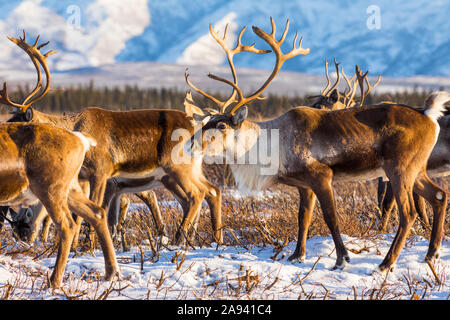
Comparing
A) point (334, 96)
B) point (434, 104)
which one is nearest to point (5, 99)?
point (334, 96)

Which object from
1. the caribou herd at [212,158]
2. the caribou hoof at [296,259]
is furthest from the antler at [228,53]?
the caribou hoof at [296,259]

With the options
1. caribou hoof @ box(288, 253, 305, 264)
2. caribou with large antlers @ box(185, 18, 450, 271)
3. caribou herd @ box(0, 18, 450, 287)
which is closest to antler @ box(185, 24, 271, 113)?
caribou herd @ box(0, 18, 450, 287)

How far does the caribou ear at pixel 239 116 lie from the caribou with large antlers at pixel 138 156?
84cm

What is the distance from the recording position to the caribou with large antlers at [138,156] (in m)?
7.19

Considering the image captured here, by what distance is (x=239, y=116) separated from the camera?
22.6 ft

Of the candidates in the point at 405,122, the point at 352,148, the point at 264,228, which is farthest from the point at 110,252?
the point at 405,122

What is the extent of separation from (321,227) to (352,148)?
4.60 ft

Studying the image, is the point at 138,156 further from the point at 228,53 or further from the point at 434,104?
the point at 434,104

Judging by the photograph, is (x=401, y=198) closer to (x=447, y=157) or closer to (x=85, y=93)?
(x=447, y=157)

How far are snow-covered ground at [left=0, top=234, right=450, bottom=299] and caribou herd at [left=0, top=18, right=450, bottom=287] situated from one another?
0.19 m

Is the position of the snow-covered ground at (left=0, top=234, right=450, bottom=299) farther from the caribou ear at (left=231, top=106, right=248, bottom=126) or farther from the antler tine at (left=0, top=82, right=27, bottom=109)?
the antler tine at (left=0, top=82, right=27, bottom=109)

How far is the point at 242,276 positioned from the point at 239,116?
2.25m

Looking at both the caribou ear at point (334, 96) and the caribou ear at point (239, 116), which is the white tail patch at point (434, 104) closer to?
the caribou ear at point (239, 116)

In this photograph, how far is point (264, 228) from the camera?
6652mm
